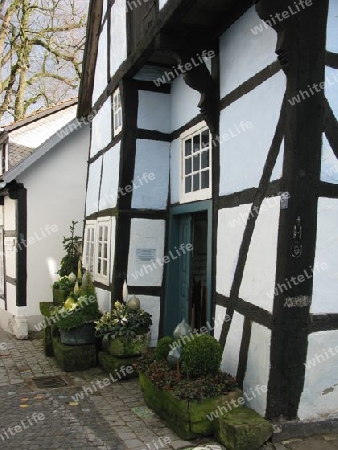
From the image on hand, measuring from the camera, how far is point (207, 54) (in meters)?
5.77

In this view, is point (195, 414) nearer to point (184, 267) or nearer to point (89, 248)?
point (184, 267)

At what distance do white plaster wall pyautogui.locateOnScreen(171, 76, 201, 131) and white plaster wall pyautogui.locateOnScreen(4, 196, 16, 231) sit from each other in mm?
5202

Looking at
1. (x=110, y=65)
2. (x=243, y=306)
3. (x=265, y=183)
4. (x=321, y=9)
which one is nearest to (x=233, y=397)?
(x=243, y=306)

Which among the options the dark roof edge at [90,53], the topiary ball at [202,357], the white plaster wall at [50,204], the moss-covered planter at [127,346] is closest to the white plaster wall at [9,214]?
the white plaster wall at [50,204]

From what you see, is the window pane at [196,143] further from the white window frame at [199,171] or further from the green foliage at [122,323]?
the green foliage at [122,323]

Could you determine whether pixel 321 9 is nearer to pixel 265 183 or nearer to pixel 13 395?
pixel 265 183

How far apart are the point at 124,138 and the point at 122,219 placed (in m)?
1.29

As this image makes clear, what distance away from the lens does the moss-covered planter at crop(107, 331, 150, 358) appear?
673 centimetres

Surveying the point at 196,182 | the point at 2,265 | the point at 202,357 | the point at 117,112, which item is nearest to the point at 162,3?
the point at 196,182

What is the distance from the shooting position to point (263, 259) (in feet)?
15.0

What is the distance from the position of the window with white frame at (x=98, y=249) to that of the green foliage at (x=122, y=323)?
0.99 metres

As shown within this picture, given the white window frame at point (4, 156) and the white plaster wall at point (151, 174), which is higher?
the white window frame at point (4, 156)

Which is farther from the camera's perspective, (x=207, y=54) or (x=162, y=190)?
(x=162, y=190)

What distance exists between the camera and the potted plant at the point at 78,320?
7.35 metres
